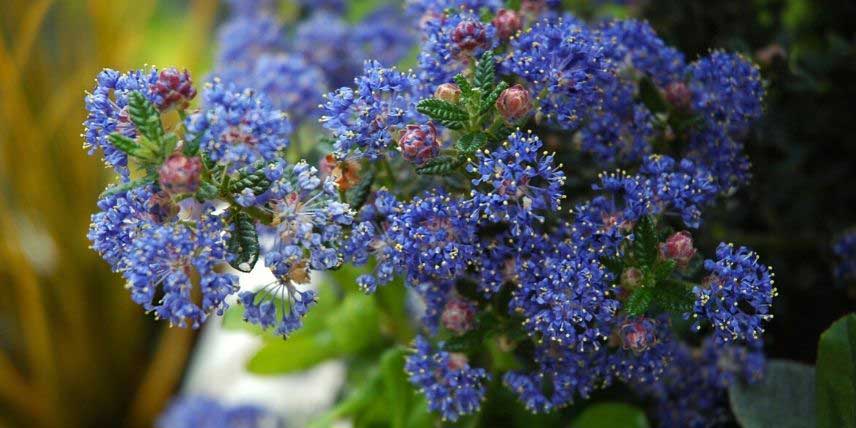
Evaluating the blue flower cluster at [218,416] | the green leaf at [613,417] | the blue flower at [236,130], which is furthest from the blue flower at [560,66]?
the blue flower cluster at [218,416]

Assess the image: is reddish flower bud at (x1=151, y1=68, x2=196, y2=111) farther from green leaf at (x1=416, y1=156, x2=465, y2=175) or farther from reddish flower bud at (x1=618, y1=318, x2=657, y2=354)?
reddish flower bud at (x1=618, y1=318, x2=657, y2=354)

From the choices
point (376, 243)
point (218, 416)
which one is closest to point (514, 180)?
point (376, 243)

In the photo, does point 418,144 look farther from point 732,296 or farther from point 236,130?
point 732,296

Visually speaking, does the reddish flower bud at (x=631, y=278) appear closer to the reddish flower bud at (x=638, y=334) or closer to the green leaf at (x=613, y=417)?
the reddish flower bud at (x=638, y=334)

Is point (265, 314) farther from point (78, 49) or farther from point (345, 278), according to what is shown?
point (78, 49)

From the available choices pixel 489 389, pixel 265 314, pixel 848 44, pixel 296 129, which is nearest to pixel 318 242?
pixel 265 314

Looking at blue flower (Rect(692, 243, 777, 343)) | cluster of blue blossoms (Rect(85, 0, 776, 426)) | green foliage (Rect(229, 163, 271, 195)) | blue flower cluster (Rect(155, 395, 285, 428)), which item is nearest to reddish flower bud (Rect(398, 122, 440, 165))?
cluster of blue blossoms (Rect(85, 0, 776, 426))
